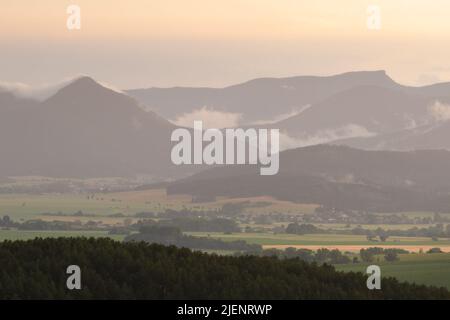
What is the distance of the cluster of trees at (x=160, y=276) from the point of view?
53.4m

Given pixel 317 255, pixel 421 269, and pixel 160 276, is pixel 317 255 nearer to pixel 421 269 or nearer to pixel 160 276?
pixel 421 269

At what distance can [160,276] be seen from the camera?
55469mm

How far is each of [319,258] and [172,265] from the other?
317 feet

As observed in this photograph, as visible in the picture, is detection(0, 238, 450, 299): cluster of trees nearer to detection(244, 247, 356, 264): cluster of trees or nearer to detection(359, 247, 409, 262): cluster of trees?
detection(359, 247, 409, 262): cluster of trees

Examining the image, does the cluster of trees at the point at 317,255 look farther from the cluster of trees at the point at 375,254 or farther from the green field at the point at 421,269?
the green field at the point at 421,269

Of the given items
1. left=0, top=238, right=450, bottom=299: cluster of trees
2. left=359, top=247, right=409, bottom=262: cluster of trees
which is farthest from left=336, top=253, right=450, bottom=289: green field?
left=0, top=238, right=450, bottom=299: cluster of trees

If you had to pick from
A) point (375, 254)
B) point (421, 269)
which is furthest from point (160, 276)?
point (375, 254)

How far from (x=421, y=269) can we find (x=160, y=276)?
50.3 metres

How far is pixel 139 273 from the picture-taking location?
182ft

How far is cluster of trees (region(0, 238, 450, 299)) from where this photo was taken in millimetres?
53438
